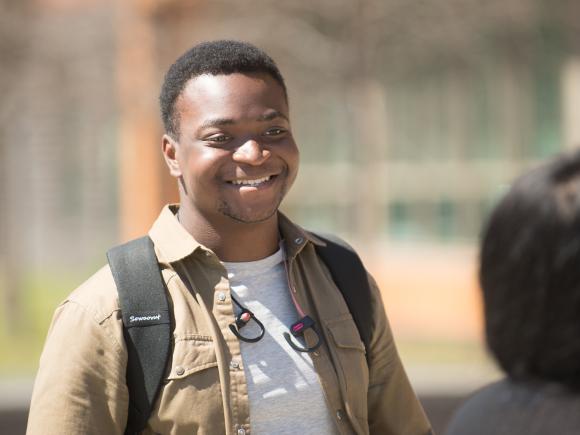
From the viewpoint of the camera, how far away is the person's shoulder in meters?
2.49

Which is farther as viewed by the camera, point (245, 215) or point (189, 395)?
point (245, 215)

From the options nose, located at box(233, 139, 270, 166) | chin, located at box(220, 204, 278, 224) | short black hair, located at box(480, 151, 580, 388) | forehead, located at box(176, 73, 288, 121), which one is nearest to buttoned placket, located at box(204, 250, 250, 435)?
chin, located at box(220, 204, 278, 224)

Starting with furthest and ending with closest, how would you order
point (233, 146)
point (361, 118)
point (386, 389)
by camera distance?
point (361, 118), point (386, 389), point (233, 146)

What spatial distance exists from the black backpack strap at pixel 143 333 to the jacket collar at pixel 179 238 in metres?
0.09

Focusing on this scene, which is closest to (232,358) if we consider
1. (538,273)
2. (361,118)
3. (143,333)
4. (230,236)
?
(143,333)

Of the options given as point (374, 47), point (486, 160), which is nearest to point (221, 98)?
point (374, 47)

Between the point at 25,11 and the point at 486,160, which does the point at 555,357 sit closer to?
the point at 25,11

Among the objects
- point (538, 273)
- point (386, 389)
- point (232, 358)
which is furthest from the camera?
point (386, 389)

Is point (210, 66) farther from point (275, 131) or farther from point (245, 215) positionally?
point (245, 215)

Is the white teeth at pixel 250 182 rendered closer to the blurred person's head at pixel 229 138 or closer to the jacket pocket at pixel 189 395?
the blurred person's head at pixel 229 138

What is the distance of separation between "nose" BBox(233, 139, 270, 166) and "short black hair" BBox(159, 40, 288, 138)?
206 millimetres

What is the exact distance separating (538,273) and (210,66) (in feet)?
4.22

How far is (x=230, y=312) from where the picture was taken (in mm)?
2625

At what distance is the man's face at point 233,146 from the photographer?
2656mm
